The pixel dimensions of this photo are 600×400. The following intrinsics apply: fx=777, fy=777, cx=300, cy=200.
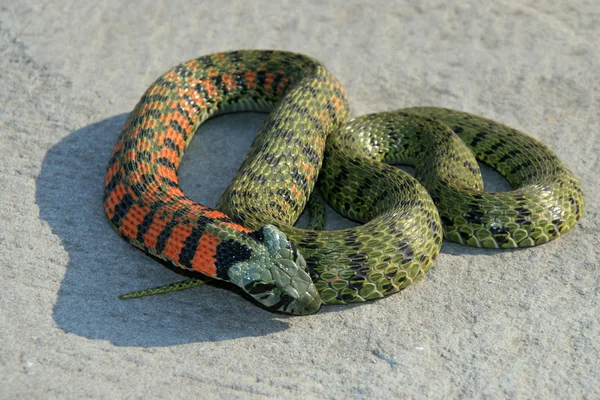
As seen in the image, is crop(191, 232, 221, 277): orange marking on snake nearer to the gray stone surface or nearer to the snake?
the snake

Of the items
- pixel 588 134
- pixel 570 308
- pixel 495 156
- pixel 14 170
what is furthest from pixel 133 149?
pixel 588 134

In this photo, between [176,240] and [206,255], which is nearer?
[206,255]

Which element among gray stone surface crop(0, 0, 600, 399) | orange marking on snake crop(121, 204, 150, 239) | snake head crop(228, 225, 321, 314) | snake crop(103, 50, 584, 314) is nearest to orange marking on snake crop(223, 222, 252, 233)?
snake crop(103, 50, 584, 314)

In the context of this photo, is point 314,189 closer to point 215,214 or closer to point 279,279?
point 215,214

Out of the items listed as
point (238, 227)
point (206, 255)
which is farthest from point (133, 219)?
point (238, 227)

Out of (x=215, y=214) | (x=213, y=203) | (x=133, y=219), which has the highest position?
(x=215, y=214)
